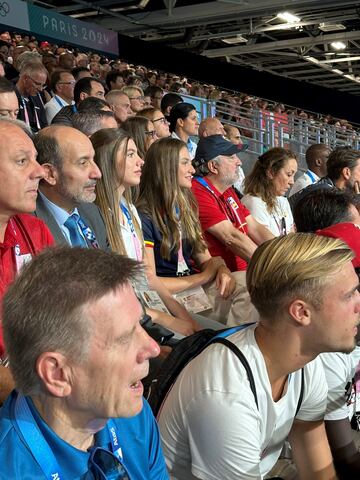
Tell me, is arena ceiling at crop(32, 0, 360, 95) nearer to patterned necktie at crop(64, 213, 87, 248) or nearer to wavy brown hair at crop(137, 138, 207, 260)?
wavy brown hair at crop(137, 138, 207, 260)

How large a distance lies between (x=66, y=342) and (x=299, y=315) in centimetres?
74

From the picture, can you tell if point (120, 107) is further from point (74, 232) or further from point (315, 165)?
point (74, 232)

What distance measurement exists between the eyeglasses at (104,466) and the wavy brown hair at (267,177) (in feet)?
10.6

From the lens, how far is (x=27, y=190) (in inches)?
73.1

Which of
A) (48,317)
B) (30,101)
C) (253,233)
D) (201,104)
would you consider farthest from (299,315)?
(201,104)

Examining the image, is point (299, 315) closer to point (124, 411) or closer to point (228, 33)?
point (124, 411)

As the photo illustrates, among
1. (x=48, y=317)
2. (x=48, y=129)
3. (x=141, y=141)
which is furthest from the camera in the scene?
(x=141, y=141)

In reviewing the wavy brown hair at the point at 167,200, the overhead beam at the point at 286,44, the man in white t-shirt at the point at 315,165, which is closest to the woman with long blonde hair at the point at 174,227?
the wavy brown hair at the point at 167,200

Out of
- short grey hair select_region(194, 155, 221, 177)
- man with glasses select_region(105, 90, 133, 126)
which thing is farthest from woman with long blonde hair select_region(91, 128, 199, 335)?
man with glasses select_region(105, 90, 133, 126)

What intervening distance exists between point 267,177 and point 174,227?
4.47ft

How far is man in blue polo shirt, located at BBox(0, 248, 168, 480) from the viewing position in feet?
3.20

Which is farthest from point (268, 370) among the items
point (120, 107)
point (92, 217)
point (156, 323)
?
point (120, 107)

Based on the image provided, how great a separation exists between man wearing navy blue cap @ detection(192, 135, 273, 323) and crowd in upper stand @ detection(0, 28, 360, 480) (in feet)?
0.06

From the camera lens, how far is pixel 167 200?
10.2 feet
